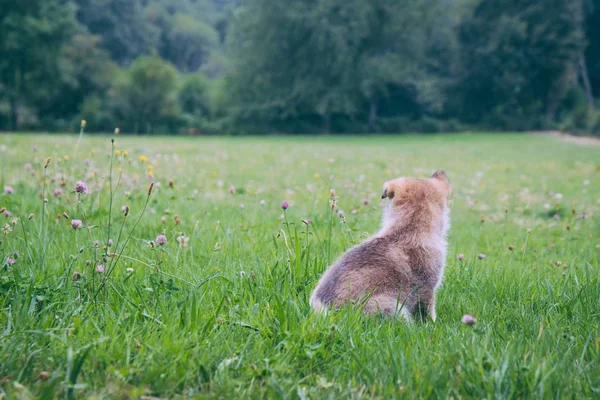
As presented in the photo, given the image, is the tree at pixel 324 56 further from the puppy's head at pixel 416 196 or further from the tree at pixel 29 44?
the puppy's head at pixel 416 196

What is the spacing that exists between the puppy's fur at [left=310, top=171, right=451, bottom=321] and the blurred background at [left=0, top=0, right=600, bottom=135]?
42.4m

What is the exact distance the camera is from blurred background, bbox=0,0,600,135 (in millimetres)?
44250

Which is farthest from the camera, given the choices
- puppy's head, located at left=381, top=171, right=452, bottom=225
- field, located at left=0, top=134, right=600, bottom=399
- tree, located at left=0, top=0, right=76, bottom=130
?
tree, located at left=0, top=0, right=76, bottom=130

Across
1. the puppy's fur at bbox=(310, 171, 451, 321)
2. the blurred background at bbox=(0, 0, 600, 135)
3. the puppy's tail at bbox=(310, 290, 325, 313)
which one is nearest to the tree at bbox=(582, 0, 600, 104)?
the blurred background at bbox=(0, 0, 600, 135)

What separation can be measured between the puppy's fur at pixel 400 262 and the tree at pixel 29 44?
4546cm

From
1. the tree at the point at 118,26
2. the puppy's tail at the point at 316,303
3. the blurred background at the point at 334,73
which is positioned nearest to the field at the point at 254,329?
the puppy's tail at the point at 316,303

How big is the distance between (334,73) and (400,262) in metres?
47.1

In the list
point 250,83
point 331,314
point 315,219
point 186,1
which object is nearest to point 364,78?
point 250,83

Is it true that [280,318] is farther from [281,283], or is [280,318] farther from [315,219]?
[315,219]

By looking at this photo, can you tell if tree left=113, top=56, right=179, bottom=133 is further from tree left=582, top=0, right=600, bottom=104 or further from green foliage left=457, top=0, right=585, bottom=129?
tree left=582, top=0, right=600, bottom=104

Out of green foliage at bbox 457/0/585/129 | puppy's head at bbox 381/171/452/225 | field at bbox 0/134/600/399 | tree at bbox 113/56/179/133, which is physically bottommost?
field at bbox 0/134/600/399

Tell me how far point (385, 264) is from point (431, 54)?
58294 millimetres

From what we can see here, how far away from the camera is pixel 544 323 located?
309 centimetres

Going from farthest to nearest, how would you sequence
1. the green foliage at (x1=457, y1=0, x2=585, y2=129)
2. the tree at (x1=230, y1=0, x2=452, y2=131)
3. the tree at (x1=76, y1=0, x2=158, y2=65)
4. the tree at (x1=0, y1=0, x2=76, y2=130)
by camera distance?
the tree at (x1=76, y1=0, x2=158, y2=65) < the green foliage at (x1=457, y1=0, x2=585, y2=129) < the tree at (x1=230, y1=0, x2=452, y2=131) < the tree at (x1=0, y1=0, x2=76, y2=130)
